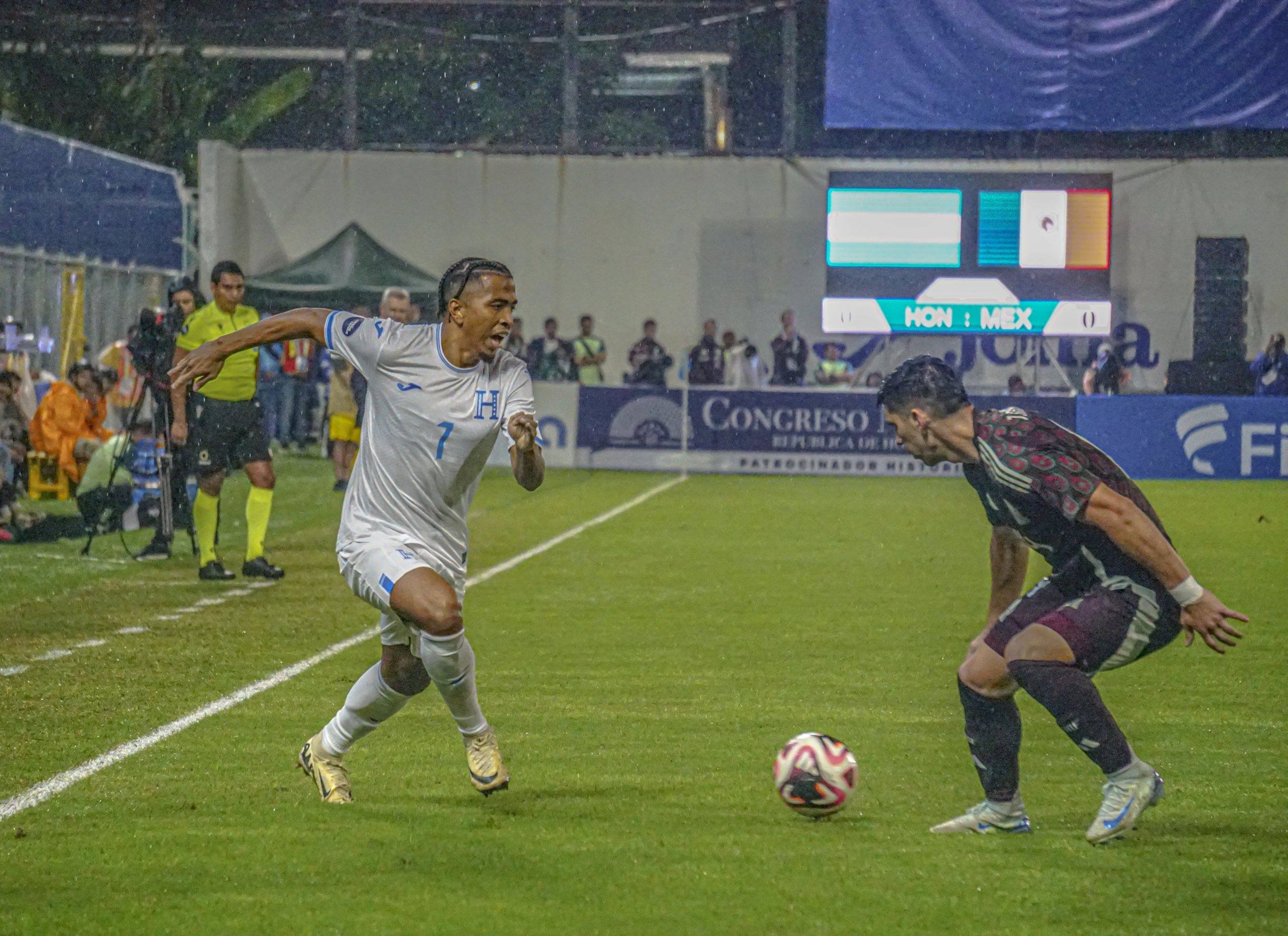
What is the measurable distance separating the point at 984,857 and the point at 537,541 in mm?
10490

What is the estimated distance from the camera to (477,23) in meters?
41.1

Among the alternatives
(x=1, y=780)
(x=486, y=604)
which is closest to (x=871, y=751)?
(x=1, y=780)

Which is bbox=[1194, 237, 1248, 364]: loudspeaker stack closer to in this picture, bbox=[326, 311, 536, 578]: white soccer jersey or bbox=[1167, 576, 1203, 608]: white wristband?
bbox=[326, 311, 536, 578]: white soccer jersey

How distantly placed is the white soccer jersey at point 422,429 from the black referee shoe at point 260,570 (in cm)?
679

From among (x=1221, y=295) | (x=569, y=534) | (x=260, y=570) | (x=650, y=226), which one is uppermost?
(x=650, y=226)

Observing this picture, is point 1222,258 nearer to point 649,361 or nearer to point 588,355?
point 649,361

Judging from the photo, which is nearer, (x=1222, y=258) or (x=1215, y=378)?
(x=1215, y=378)

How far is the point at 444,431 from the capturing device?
243 inches

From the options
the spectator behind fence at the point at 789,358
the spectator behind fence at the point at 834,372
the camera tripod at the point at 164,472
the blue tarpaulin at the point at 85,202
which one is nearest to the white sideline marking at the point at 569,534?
the camera tripod at the point at 164,472

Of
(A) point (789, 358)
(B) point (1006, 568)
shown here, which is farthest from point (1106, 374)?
(B) point (1006, 568)

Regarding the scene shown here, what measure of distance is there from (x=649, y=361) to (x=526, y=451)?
71.0 feet

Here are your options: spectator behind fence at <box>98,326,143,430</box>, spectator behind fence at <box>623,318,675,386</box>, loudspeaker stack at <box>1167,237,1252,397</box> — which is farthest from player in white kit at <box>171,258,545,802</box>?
loudspeaker stack at <box>1167,237,1252,397</box>

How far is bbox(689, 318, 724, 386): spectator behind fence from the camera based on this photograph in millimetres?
27016

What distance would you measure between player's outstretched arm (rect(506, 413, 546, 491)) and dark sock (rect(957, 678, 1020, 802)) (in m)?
1.56
